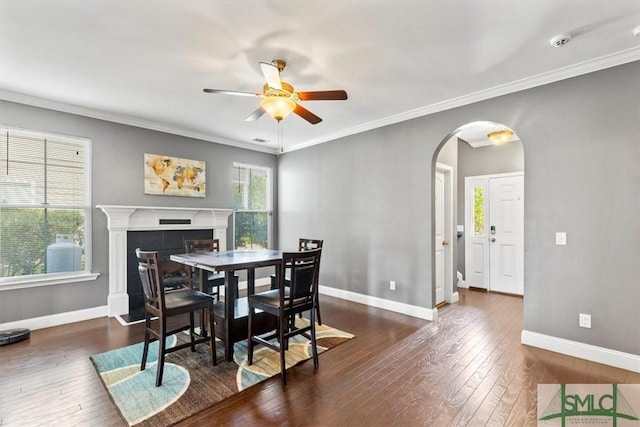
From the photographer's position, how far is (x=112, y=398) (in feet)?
7.35

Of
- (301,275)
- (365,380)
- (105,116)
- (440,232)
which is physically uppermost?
(105,116)

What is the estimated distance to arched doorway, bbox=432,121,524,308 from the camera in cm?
480

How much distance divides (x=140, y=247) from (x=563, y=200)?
5239 millimetres

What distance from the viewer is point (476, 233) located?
5812mm

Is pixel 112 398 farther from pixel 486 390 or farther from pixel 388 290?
pixel 388 290

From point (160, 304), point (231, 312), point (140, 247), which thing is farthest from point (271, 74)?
point (140, 247)

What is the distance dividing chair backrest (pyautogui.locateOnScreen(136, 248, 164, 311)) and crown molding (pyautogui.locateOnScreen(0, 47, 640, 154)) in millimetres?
2759

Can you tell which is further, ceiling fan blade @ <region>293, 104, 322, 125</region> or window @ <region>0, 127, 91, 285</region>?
window @ <region>0, 127, 91, 285</region>

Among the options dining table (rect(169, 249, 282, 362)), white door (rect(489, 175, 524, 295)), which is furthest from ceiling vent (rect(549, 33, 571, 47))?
white door (rect(489, 175, 524, 295))

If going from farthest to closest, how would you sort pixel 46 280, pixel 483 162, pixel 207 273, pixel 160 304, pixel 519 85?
pixel 483 162
pixel 207 273
pixel 46 280
pixel 519 85
pixel 160 304

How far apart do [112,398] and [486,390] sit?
9.21ft

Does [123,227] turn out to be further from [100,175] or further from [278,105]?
[278,105]

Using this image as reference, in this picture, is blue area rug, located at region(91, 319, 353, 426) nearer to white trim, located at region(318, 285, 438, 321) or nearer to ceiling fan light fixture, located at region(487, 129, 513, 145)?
white trim, located at region(318, 285, 438, 321)

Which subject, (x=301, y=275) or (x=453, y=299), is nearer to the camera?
(x=301, y=275)
